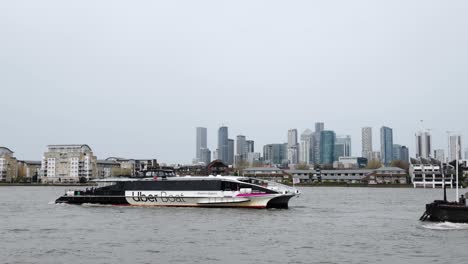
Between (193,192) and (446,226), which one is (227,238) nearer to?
(446,226)

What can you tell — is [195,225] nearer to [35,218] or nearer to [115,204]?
[35,218]

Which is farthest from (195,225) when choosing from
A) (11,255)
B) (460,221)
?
(460,221)

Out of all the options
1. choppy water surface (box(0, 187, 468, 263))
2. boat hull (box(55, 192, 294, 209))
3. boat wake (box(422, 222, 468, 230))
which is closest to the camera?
choppy water surface (box(0, 187, 468, 263))

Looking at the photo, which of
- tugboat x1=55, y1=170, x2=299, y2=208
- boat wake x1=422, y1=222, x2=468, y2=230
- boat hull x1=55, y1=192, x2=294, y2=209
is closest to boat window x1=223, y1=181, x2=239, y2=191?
tugboat x1=55, y1=170, x2=299, y2=208

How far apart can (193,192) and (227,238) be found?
1156 inches

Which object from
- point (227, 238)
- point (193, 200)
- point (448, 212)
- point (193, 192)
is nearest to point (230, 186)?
point (193, 192)

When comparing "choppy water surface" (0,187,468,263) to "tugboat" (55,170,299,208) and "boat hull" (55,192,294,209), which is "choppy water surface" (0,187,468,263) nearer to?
"boat hull" (55,192,294,209)

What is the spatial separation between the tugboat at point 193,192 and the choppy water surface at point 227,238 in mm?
4455

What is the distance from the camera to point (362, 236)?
4791cm

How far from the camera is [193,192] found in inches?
2970

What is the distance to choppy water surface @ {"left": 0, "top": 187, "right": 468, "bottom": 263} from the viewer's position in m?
37.4

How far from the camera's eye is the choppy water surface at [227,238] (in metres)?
37.4

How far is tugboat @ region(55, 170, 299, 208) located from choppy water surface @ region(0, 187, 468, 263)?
4.46 metres

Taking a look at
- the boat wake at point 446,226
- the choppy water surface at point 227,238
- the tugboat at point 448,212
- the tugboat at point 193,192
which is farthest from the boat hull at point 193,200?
the boat wake at point 446,226
